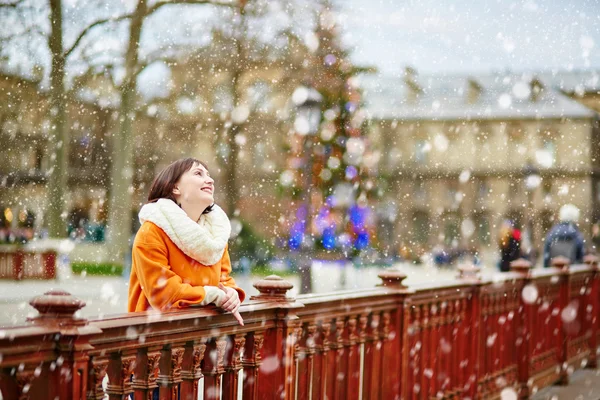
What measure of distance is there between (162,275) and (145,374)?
0.60 metres

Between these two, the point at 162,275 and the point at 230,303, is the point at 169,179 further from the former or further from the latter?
the point at 230,303

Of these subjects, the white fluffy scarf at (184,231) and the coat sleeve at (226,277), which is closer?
the white fluffy scarf at (184,231)

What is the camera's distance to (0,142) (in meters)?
26.6

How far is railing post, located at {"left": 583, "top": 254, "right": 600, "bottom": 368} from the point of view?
10.2 metres

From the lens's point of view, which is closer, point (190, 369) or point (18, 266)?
point (190, 369)

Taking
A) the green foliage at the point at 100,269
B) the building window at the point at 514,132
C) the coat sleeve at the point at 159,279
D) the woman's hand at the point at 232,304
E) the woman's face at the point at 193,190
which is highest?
the building window at the point at 514,132

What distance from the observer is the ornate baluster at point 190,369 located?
11.3ft

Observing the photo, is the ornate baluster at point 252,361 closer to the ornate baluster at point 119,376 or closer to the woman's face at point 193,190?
the woman's face at point 193,190

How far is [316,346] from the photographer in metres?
4.46

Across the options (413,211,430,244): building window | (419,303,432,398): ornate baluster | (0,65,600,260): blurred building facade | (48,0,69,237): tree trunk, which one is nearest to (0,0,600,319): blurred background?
(48,0,69,237): tree trunk

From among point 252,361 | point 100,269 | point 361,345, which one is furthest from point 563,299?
point 100,269

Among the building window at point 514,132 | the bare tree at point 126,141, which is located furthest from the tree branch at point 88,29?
the building window at point 514,132

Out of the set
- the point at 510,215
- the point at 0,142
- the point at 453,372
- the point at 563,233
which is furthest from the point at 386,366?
the point at 510,215

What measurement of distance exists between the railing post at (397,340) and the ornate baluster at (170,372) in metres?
2.15
